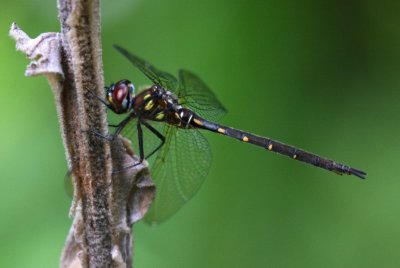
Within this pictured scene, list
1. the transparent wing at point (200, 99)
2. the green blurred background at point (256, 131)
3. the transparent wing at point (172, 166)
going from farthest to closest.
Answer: the green blurred background at point (256, 131)
the transparent wing at point (200, 99)
the transparent wing at point (172, 166)

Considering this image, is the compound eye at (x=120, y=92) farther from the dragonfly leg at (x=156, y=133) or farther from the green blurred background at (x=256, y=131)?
the green blurred background at (x=256, y=131)

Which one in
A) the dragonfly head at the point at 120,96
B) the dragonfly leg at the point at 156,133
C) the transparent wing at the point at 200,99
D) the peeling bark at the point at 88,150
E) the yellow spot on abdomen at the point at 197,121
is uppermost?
the transparent wing at the point at 200,99

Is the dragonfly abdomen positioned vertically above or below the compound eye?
above

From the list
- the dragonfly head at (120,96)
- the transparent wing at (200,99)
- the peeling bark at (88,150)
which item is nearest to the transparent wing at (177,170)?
the transparent wing at (200,99)

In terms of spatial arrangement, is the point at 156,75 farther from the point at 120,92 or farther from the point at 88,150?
the point at 88,150

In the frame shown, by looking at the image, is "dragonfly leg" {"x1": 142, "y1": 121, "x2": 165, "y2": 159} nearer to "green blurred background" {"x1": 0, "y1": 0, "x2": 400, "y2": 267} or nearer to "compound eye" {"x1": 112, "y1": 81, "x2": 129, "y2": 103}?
"compound eye" {"x1": 112, "y1": 81, "x2": 129, "y2": 103}

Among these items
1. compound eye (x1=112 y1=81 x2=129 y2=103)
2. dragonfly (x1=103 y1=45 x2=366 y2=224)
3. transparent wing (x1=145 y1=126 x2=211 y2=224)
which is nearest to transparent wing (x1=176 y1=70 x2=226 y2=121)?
dragonfly (x1=103 y1=45 x2=366 y2=224)
